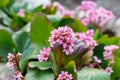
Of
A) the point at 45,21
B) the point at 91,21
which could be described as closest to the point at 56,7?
the point at 91,21

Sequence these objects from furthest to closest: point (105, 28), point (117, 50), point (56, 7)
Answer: point (105, 28) < point (56, 7) < point (117, 50)

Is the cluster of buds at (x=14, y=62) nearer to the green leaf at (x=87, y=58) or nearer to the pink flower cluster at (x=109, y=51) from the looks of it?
the green leaf at (x=87, y=58)

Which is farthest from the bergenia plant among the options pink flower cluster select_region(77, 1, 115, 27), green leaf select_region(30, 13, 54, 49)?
pink flower cluster select_region(77, 1, 115, 27)

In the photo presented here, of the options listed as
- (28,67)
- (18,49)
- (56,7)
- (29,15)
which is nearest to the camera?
(28,67)

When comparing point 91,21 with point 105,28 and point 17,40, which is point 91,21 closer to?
point 105,28

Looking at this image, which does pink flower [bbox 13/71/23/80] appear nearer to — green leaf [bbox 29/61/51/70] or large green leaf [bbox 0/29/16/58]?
green leaf [bbox 29/61/51/70]

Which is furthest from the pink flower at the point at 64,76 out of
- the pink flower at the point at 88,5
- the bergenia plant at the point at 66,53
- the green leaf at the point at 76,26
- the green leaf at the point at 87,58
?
the pink flower at the point at 88,5

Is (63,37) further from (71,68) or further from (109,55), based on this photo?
(109,55)

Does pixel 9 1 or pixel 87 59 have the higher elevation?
pixel 9 1
